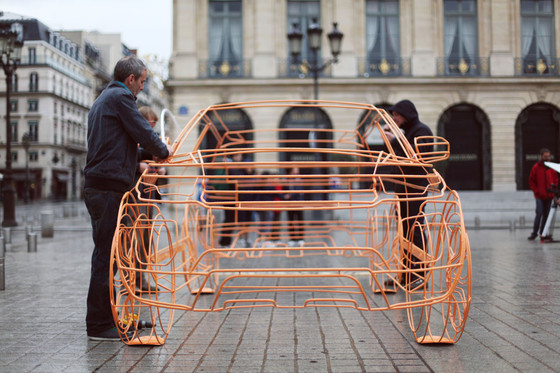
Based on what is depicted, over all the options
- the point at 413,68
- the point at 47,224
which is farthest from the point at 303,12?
the point at 47,224

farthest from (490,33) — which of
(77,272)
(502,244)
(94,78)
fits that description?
(94,78)

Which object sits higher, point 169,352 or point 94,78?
point 94,78

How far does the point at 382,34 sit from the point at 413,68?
7.60 ft

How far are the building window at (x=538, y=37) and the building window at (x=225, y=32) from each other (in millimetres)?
14061

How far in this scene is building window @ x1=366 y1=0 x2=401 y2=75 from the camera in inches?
1059

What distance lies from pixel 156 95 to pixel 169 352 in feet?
413

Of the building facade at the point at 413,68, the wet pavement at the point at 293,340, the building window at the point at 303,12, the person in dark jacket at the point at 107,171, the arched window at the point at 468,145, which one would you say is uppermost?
the building window at the point at 303,12

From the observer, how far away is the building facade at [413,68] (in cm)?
2652

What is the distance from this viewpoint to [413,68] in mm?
26609

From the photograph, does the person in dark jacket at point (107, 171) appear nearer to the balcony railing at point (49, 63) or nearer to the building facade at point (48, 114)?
the building facade at point (48, 114)

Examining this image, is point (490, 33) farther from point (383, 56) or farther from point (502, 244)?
point (502, 244)

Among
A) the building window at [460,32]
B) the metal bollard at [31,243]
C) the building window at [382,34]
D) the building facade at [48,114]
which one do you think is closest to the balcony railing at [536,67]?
the building window at [460,32]

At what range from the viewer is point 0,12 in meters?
19.2

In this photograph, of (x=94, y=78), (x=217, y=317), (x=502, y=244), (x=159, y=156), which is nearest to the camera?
(x=159, y=156)
